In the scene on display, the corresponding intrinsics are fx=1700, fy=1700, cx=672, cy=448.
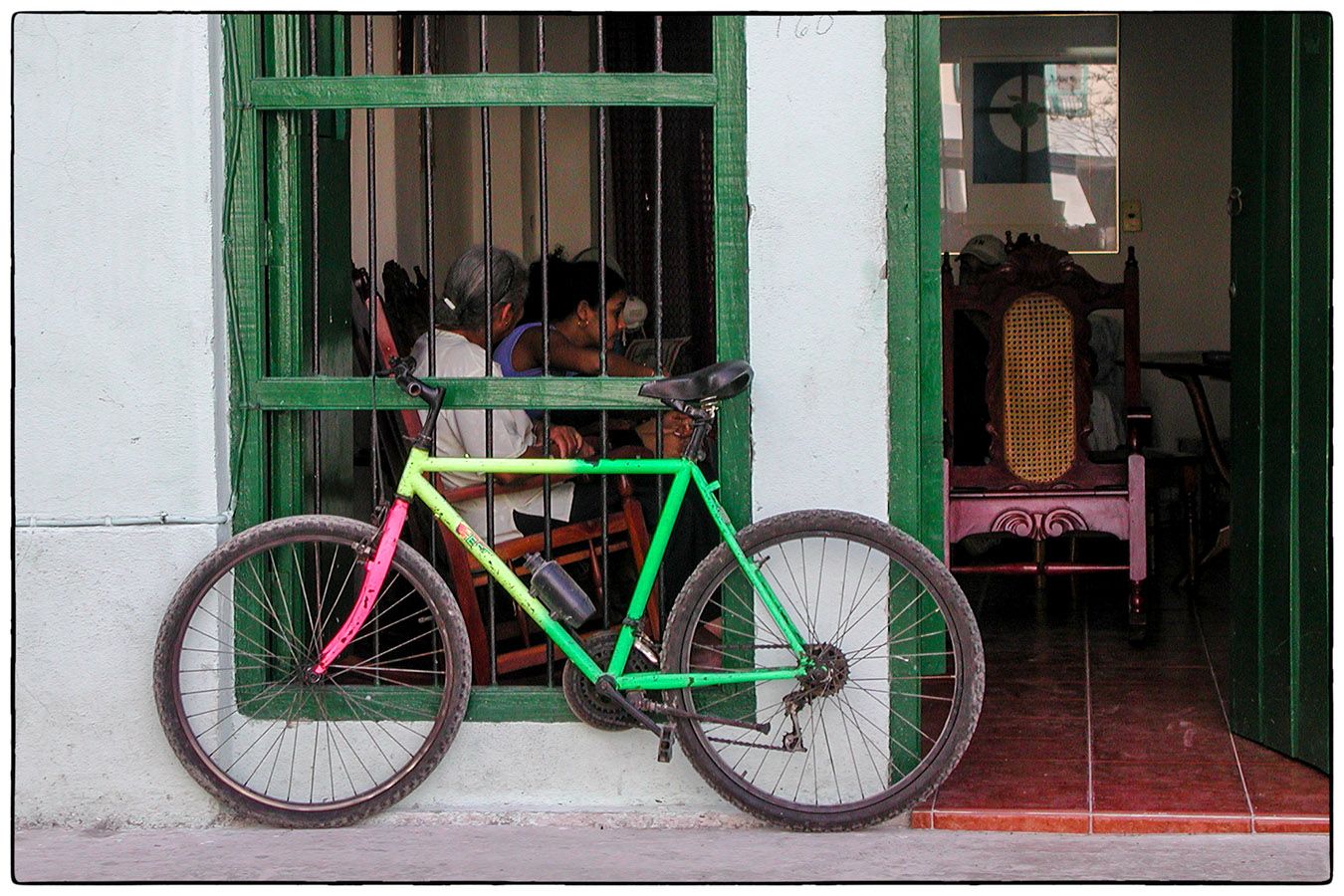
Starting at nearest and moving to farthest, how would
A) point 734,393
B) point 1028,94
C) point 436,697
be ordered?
point 734,393
point 436,697
point 1028,94

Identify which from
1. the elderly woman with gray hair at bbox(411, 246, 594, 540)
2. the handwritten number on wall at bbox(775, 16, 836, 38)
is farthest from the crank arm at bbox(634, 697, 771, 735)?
the handwritten number on wall at bbox(775, 16, 836, 38)

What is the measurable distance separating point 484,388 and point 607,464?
0.38m

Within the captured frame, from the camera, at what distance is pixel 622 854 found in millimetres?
3744

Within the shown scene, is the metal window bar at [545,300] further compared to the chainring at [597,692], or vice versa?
the metal window bar at [545,300]

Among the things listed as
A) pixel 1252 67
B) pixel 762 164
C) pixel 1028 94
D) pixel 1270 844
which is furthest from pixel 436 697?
pixel 1028 94

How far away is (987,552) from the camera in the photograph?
25.9 feet

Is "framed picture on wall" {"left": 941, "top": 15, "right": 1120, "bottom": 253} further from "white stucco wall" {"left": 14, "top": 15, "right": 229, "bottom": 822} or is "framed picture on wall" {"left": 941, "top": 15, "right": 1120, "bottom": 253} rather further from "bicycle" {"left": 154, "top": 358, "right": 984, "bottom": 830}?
"white stucco wall" {"left": 14, "top": 15, "right": 229, "bottom": 822}

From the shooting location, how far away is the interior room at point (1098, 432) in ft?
13.7

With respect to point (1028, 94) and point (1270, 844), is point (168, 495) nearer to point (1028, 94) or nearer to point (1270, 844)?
point (1270, 844)

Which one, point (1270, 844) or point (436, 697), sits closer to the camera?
point (1270, 844)

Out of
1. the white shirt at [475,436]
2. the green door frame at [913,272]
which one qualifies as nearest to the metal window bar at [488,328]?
the white shirt at [475,436]

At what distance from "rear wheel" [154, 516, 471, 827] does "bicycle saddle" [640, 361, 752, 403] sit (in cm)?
67

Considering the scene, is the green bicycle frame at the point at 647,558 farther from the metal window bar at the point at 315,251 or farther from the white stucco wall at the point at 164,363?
the metal window bar at the point at 315,251

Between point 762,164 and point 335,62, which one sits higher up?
point 335,62
